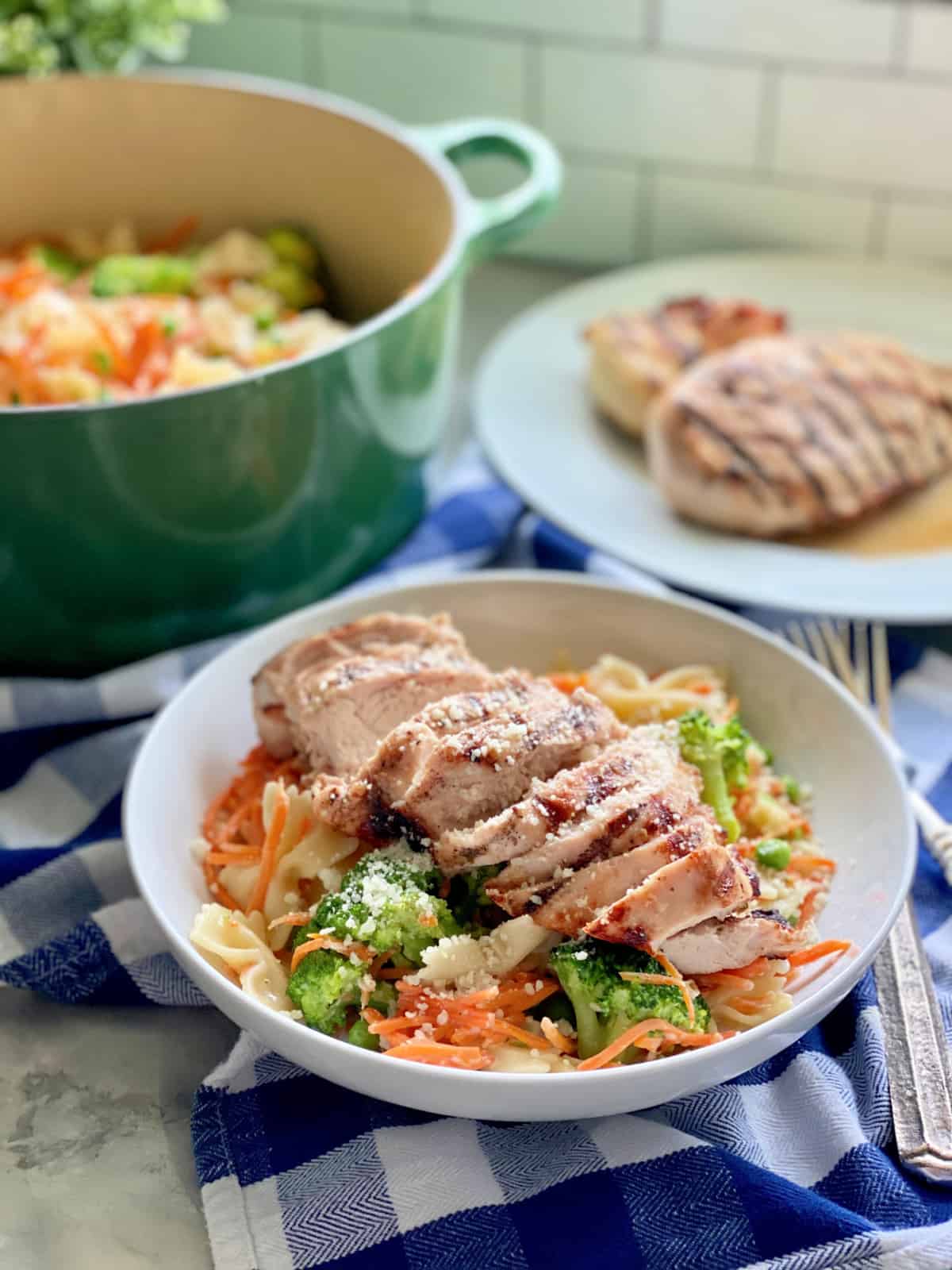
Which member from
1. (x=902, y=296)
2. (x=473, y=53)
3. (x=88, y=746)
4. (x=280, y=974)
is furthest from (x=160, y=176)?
(x=280, y=974)

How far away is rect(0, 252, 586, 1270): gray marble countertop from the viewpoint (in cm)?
148

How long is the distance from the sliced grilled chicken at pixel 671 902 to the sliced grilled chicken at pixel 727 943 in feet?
0.13

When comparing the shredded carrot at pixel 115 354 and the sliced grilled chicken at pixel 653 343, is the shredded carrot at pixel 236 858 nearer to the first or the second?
the shredded carrot at pixel 115 354

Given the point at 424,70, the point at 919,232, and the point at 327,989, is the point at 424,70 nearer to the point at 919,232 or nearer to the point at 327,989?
the point at 919,232

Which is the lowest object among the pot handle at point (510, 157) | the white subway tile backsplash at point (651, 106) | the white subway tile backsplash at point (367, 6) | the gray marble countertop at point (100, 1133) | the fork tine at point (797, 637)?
the gray marble countertop at point (100, 1133)

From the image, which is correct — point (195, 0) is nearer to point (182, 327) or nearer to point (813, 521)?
point (182, 327)

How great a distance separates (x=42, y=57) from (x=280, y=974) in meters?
1.81

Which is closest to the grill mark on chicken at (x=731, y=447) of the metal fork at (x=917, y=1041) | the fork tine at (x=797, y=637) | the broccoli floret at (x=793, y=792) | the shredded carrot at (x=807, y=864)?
the fork tine at (x=797, y=637)

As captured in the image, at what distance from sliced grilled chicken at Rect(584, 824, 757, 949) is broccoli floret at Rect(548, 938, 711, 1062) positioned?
0.03m

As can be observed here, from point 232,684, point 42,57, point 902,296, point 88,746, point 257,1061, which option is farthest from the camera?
point 902,296

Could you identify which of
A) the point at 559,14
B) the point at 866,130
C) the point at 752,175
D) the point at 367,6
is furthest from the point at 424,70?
the point at 866,130

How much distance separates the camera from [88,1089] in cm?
165

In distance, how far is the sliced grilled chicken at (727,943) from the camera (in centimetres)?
145

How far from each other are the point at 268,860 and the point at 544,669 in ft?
1.89
